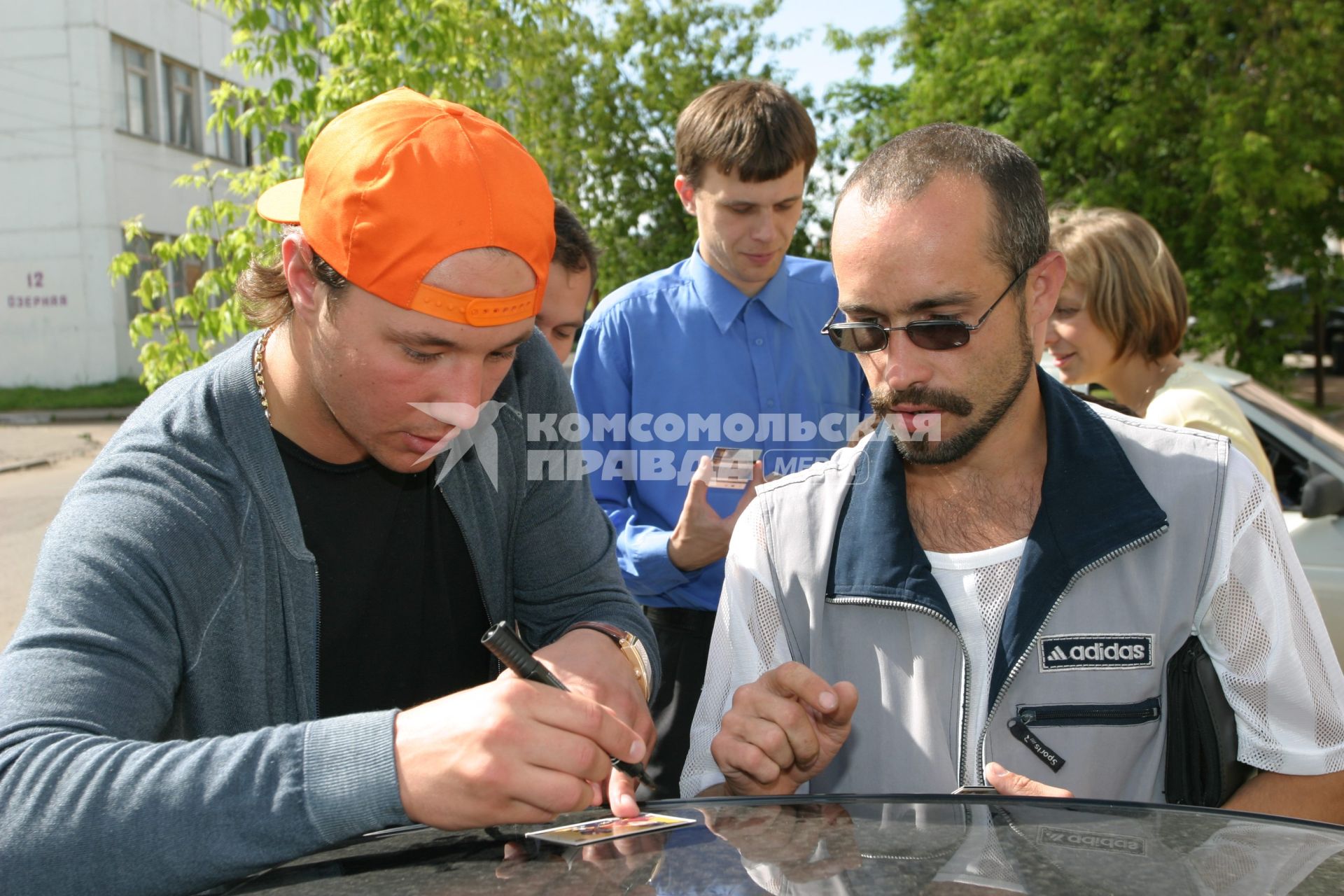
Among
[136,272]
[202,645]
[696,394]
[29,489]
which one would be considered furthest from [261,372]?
[136,272]

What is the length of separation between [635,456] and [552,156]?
42.9 ft

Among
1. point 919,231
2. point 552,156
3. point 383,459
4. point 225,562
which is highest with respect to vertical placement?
point 552,156

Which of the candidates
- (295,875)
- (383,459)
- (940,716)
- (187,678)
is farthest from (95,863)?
(940,716)

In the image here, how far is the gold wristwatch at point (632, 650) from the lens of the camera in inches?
85.1

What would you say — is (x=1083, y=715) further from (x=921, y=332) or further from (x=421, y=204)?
(x=421, y=204)

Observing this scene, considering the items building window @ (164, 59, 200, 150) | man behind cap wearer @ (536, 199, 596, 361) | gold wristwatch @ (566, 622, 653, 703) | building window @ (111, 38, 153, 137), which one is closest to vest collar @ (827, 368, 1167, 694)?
gold wristwatch @ (566, 622, 653, 703)

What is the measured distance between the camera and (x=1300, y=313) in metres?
13.6

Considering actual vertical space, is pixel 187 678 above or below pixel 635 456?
below

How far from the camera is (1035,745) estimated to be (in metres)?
2.10

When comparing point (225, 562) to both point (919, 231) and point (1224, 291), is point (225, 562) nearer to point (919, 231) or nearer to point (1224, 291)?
point (919, 231)

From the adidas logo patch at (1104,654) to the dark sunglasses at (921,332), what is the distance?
0.57 metres

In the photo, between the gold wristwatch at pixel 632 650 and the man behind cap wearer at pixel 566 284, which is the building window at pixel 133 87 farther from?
the gold wristwatch at pixel 632 650

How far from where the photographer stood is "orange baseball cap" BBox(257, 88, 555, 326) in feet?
6.16

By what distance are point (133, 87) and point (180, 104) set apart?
1898 mm
